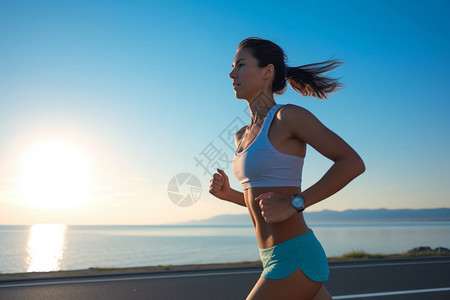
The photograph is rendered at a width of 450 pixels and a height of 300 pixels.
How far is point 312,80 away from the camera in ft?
8.70

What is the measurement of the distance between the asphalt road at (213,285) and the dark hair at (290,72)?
16.7 ft

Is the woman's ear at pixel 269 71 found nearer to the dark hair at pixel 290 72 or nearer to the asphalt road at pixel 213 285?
the dark hair at pixel 290 72

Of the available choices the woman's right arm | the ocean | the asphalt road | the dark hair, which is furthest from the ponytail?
the ocean

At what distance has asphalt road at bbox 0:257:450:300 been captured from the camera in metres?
7.05

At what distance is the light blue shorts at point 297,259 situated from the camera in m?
2.04

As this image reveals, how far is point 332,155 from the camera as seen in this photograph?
1943mm

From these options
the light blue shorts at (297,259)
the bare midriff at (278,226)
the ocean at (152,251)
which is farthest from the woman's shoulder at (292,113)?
the ocean at (152,251)

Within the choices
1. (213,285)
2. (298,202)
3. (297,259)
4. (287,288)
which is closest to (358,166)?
(298,202)

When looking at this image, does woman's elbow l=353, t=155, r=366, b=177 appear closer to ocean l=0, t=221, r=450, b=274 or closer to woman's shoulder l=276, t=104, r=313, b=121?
woman's shoulder l=276, t=104, r=313, b=121

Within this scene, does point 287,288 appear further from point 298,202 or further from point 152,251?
point 152,251

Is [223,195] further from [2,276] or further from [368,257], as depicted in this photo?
[368,257]

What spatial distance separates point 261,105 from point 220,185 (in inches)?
25.3

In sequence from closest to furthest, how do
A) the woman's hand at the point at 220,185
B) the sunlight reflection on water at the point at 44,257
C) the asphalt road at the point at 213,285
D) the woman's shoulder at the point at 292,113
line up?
1. the woman's shoulder at the point at 292,113
2. the woman's hand at the point at 220,185
3. the asphalt road at the point at 213,285
4. the sunlight reflection on water at the point at 44,257

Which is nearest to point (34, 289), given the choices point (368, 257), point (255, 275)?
point (255, 275)
